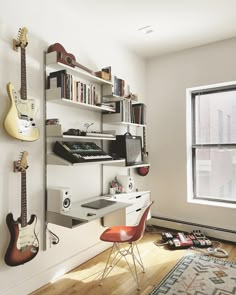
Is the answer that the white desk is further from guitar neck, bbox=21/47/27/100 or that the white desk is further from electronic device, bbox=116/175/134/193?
guitar neck, bbox=21/47/27/100

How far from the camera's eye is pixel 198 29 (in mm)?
2957

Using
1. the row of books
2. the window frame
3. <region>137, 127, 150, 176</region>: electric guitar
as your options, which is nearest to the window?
the window frame

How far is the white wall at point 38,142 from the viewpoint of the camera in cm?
195

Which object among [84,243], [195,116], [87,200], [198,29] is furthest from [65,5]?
[84,243]

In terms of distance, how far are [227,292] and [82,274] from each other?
1368 mm

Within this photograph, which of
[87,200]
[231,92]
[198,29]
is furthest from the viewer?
[231,92]

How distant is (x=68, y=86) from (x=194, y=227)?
2623 millimetres

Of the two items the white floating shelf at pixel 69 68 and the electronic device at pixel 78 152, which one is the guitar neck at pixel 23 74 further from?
the electronic device at pixel 78 152

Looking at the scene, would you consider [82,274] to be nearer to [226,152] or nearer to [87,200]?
[87,200]

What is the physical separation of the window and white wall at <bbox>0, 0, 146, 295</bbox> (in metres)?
1.63

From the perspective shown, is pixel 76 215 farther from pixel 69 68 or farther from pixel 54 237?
pixel 69 68

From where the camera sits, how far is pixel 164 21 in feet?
9.11

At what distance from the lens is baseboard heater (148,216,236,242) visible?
3.17 metres

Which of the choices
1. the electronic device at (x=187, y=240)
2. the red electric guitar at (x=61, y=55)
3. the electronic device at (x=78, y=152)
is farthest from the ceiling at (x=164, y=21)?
the electronic device at (x=187, y=240)
